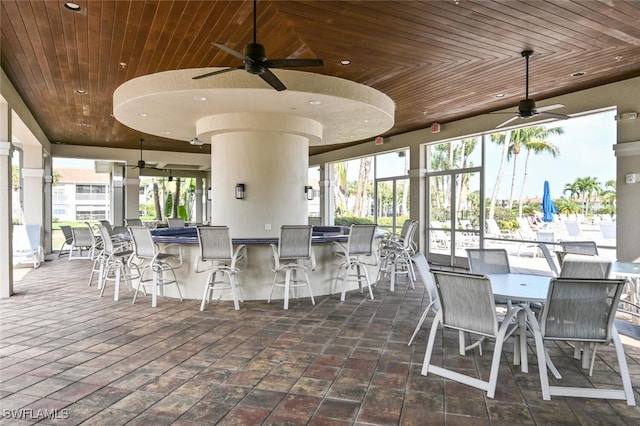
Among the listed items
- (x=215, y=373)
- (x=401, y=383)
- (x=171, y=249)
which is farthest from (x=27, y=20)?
(x=401, y=383)

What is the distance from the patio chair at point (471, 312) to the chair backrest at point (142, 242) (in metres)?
3.79

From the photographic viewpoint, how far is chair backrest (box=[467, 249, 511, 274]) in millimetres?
3826

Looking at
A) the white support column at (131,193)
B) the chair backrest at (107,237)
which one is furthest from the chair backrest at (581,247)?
the white support column at (131,193)

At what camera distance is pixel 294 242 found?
4941 mm

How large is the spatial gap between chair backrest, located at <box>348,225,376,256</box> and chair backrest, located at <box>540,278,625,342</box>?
305 cm

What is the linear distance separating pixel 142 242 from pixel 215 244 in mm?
1129

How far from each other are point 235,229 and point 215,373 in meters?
3.61

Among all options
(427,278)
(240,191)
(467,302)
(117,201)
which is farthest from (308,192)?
(117,201)

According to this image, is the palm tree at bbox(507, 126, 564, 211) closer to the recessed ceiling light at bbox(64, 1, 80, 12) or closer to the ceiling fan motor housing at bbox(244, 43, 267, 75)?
the ceiling fan motor housing at bbox(244, 43, 267, 75)

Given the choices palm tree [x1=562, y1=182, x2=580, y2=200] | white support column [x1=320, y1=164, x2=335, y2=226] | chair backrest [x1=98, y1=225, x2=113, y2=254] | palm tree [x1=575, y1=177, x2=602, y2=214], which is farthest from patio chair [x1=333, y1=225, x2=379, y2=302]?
white support column [x1=320, y1=164, x2=335, y2=226]

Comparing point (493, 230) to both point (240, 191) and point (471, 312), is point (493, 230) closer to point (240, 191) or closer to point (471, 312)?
point (240, 191)

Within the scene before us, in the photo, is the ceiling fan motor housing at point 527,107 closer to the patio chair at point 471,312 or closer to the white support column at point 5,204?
the patio chair at point 471,312

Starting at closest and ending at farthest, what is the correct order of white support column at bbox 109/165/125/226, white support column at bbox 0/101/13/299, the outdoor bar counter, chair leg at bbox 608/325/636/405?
chair leg at bbox 608/325/636/405
white support column at bbox 0/101/13/299
the outdoor bar counter
white support column at bbox 109/165/125/226

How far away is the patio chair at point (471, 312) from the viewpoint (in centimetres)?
253
